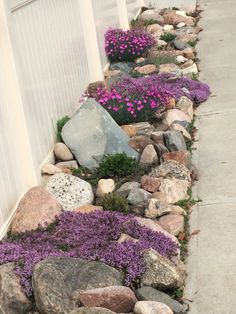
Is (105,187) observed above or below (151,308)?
above

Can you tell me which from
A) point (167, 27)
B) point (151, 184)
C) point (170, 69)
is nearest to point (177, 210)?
point (151, 184)

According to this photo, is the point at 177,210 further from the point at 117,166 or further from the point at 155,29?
the point at 155,29

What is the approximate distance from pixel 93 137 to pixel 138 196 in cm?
147

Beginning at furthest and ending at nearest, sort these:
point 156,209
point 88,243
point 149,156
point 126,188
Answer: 1. point 149,156
2. point 126,188
3. point 156,209
4. point 88,243

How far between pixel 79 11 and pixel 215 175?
3986 millimetres

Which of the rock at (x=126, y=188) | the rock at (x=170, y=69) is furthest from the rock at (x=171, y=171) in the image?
the rock at (x=170, y=69)

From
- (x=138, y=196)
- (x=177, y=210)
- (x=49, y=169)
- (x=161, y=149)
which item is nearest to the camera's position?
(x=177, y=210)

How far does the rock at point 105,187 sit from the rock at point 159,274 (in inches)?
68.7

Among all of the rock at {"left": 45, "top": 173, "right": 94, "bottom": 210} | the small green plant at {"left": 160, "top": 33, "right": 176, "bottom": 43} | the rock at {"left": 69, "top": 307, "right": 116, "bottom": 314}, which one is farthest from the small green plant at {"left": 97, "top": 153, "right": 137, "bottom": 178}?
the small green plant at {"left": 160, "top": 33, "right": 176, "bottom": 43}

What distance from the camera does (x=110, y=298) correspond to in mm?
4371

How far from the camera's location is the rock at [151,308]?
14.1 feet

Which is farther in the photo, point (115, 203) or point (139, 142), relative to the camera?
point (139, 142)

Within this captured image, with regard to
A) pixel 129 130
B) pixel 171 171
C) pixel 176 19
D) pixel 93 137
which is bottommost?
pixel 171 171

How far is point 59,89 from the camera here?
7.99 meters
